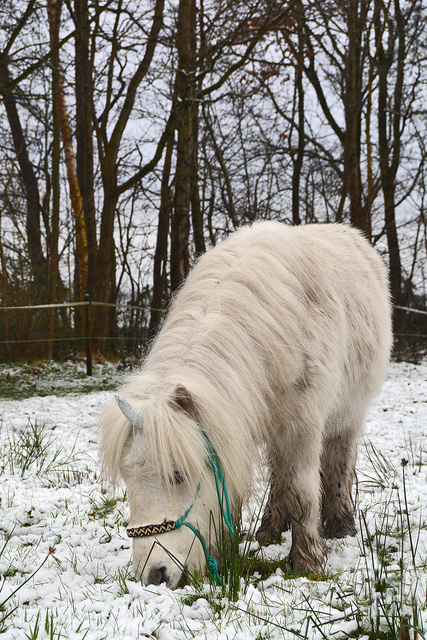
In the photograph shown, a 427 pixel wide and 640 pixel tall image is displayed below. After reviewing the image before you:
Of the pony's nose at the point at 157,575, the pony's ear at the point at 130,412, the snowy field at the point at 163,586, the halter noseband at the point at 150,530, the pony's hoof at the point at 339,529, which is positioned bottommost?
the pony's hoof at the point at 339,529

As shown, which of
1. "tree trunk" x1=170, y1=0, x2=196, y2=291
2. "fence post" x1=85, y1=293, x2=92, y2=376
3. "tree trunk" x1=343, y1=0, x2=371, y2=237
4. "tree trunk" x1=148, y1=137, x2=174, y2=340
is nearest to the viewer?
"fence post" x1=85, y1=293, x2=92, y2=376

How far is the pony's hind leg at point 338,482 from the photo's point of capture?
359 centimetres

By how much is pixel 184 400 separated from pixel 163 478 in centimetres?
30

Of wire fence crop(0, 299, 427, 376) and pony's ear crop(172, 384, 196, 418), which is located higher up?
pony's ear crop(172, 384, 196, 418)

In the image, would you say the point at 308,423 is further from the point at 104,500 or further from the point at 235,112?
the point at 235,112

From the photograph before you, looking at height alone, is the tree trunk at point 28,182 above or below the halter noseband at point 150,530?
above

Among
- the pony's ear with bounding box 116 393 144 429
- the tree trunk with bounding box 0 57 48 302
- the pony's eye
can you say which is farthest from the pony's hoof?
the tree trunk with bounding box 0 57 48 302

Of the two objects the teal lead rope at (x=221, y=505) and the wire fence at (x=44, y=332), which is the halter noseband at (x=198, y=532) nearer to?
the teal lead rope at (x=221, y=505)

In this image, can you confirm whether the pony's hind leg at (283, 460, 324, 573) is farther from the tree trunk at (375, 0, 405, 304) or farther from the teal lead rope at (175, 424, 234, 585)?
the tree trunk at (375, 0, 405, 304)

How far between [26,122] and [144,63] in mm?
5544

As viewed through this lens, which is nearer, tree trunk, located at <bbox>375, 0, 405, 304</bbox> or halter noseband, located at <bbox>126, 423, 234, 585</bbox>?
halter noseband, located at <bbox>126, 423, 234, 585</bbox>

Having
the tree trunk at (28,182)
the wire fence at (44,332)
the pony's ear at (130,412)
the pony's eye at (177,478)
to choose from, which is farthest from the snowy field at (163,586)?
the tree trunk at (28,182)

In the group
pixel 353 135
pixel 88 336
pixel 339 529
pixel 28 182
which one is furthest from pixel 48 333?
pixel 339 529

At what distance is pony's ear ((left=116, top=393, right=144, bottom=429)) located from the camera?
82.8 inches
